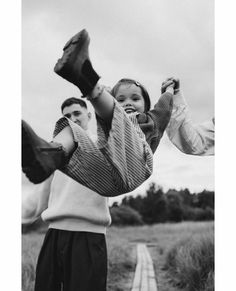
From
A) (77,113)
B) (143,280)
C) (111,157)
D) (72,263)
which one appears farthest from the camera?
(143,280)

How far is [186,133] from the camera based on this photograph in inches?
44.9

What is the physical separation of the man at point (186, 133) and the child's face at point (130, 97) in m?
0.16

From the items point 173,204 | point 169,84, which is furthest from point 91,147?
point 173,204

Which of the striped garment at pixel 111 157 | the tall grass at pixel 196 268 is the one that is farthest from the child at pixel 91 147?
the tall grass at pixel 196 268

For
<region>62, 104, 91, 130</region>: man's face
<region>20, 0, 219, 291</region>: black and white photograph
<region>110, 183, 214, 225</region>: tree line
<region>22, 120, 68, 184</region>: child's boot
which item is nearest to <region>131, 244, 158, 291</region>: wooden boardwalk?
<region>20, 0, 219, 291</region>: black and white photograph

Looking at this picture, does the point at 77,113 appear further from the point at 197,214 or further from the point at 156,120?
the point at 197,214

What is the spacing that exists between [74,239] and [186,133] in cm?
38

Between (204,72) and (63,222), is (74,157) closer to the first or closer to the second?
(63,222)

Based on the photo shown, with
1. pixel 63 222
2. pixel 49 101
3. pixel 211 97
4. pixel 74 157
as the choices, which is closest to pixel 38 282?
pixel 63 222

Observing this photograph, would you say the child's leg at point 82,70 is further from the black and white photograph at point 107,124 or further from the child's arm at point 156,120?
the child's arm at point 156,120

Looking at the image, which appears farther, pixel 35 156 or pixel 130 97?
pixel 130 97

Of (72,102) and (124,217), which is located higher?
(72,102)

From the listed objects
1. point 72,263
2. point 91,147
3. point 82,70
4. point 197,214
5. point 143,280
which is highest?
point 82,70

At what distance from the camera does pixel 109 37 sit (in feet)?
4.12
